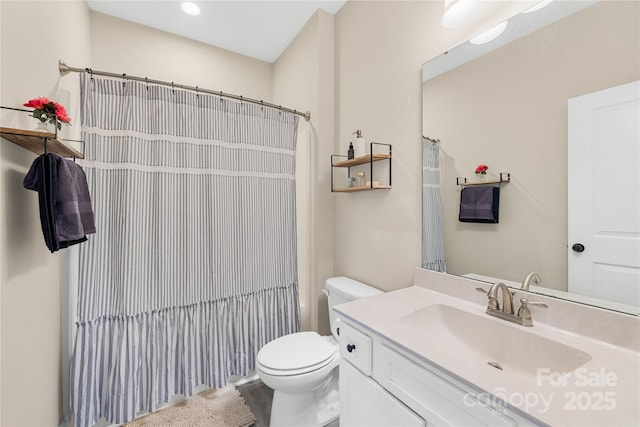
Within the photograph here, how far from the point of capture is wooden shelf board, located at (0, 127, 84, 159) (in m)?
0.90

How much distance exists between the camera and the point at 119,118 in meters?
1.55

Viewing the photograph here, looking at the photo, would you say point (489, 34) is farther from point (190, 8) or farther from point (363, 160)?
point (190, 8)

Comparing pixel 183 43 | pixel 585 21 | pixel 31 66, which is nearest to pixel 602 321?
pixel 585 21

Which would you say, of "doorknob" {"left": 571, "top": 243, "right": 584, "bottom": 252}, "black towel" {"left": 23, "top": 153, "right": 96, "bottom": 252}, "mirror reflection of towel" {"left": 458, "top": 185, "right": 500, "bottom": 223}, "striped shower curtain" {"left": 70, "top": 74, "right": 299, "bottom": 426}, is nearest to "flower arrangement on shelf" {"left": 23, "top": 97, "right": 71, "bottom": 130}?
"black towel" {"left": 23, "top": 153, "right": 96, "bottom": 252}

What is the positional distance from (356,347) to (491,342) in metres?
0.51

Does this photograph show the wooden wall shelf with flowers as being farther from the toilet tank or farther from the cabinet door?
the toilet tank

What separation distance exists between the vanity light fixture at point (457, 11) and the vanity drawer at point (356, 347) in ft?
4.61

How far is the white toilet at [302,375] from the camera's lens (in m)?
1.38

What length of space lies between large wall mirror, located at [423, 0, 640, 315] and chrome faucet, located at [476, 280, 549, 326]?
10 cm

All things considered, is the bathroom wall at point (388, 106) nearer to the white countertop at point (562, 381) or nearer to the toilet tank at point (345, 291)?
the toilet tank at point (345, 291)

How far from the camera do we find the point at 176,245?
1670 mm

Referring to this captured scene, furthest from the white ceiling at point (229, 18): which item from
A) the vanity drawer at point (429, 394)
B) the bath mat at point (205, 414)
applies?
the bath mat at point (205, 414)

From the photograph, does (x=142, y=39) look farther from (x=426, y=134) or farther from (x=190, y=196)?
(x=426, y=134)

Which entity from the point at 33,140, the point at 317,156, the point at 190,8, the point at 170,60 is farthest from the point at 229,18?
the point at 33,140
